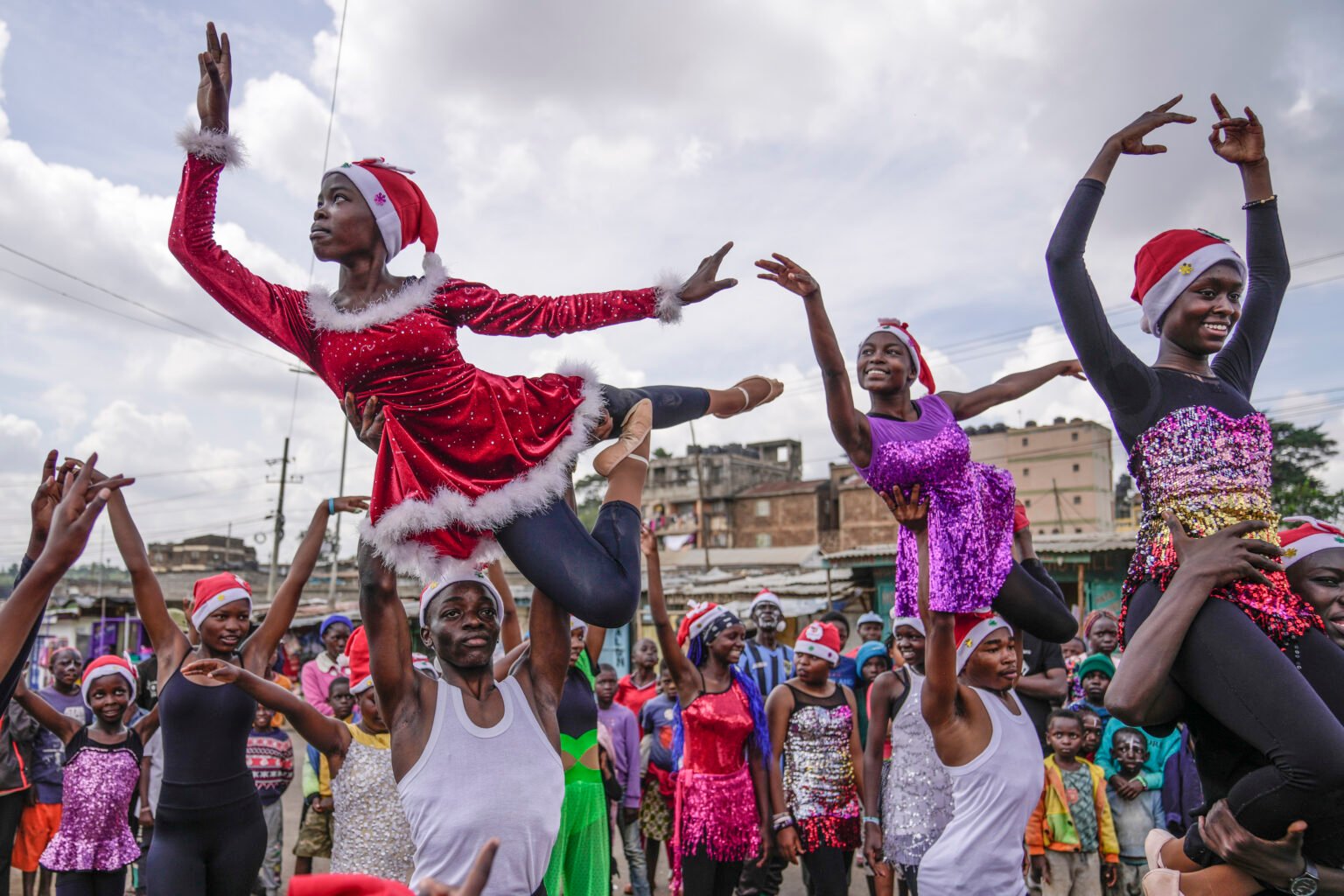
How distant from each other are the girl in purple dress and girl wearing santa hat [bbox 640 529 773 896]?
1.96 metres

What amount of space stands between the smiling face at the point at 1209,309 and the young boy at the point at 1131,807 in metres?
4.57

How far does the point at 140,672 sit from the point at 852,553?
13978mm

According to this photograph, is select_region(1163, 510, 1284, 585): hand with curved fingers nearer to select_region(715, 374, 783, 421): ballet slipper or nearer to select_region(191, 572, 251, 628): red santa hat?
select_region(715, 374, 783, 421): ballet slipper

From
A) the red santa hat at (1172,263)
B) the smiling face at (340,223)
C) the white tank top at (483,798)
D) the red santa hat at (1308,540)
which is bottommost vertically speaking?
the white tank top at (483,798)

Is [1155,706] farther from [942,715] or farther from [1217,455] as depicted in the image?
[942,715]

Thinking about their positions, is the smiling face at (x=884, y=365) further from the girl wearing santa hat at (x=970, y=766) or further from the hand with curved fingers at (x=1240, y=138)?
the hand with curved fingers at (x=1240, y=138)

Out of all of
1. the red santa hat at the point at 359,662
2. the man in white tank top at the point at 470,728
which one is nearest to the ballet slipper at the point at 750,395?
the man in white tank top at the point at 470,728

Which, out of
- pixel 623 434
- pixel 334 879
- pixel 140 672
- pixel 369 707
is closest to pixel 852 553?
pixel 140 672

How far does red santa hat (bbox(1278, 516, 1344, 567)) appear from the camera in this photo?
10.1 ft

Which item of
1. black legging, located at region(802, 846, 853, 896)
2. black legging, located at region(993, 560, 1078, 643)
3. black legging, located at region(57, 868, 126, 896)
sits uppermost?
black legging, located at region(993, 560, 1078, 643)

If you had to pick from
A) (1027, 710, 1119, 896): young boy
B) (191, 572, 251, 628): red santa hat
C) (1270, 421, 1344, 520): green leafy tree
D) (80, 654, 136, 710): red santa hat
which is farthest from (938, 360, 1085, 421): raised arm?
(1270, 421, 1344, 520): green leafy tree

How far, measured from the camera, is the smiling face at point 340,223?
327 centimetres

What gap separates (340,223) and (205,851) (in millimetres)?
3197

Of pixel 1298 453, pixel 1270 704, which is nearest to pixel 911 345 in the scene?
pixel 1270 704
